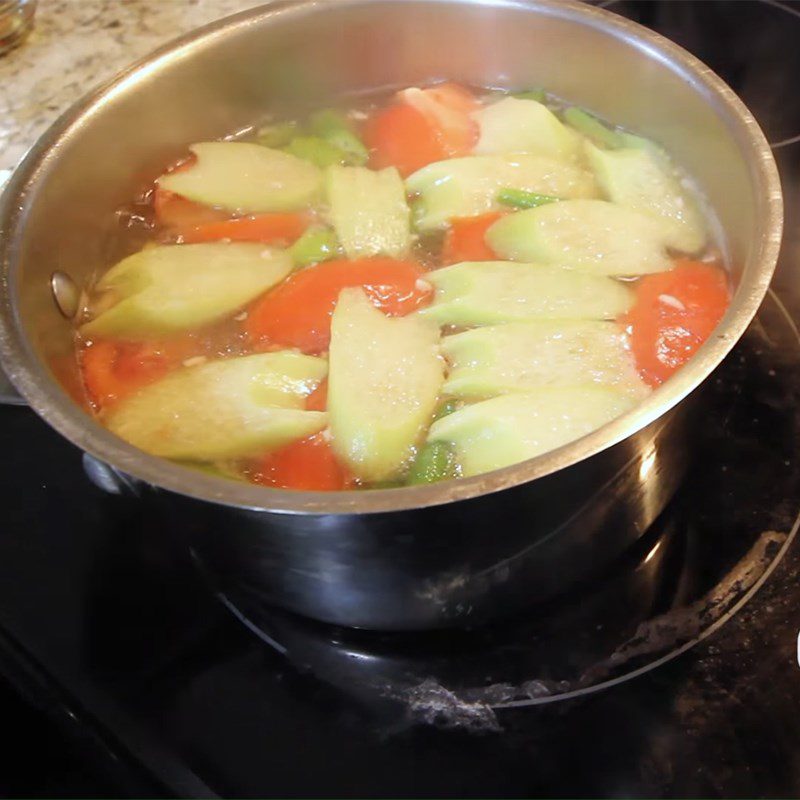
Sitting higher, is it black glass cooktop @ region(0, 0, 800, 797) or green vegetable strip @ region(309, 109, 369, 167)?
green vegetable strip @ region(309, 109, 369, 167)

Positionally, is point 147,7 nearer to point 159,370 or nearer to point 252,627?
point 159,370

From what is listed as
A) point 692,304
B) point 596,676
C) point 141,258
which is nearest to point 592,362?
point 692,304

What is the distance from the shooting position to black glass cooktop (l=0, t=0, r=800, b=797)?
761 millimetres

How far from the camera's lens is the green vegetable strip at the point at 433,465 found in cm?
80

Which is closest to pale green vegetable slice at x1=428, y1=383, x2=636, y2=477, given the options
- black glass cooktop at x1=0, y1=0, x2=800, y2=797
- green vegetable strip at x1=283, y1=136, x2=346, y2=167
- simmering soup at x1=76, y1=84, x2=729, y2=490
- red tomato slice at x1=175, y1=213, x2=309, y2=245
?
simmering soup at x1=76, y1=84, x2=729, y2=490

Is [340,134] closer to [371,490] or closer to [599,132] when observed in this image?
[599,132]

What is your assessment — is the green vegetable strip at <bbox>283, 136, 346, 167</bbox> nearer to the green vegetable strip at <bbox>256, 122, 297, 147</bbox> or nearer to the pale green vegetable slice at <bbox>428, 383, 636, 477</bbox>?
the green vegetable strip at <bbox>256, 122, 297, 147</bbox>

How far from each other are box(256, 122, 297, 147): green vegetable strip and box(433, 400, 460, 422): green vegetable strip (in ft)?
1.81

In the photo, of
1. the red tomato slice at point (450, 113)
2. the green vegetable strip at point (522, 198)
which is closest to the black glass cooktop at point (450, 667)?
the green vegetable strip at point (522, 198)

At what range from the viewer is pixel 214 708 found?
2.67 feet

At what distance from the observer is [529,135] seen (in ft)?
3.68

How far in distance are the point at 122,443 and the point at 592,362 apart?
44 centimetres

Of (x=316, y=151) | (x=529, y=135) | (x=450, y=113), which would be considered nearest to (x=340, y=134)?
(x=316, y=151)

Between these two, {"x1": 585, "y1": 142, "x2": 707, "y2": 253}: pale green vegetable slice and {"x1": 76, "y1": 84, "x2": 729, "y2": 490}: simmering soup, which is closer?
{"x1": 76, "y1": 84, "x2": 729, "y2": 490}: simmering soup
